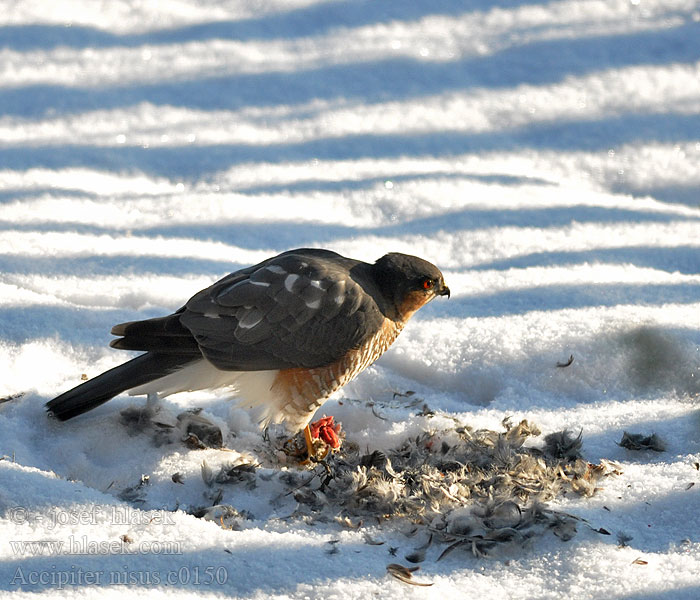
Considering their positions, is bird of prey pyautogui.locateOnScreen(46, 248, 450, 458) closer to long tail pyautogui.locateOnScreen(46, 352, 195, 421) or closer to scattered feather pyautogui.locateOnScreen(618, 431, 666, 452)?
long tail pyautogui.locateOnScreen(46, 352, 195, 421)

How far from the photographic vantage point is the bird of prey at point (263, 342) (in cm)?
316

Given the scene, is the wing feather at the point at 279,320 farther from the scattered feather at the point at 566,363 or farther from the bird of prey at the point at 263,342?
the scattered feather at the point at 566,363

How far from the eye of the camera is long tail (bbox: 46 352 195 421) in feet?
10.3

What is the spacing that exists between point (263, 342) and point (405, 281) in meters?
0.61

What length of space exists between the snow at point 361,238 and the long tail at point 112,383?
11 cm

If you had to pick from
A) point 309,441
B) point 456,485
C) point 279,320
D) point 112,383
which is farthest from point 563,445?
point 112,383

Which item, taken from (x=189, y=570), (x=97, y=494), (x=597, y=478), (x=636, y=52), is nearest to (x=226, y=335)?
(x=97, y=494)

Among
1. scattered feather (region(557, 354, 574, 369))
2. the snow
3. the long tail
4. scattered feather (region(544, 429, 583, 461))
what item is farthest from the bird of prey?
scattered feather (region(557, 354, 574, 369))

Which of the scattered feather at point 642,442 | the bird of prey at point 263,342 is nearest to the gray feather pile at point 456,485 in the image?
the scattered feather at point 642,442

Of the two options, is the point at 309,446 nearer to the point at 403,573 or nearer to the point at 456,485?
the point at 456,485

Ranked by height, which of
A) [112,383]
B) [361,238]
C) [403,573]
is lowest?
[403,573]

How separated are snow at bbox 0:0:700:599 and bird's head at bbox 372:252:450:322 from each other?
455 millimetres

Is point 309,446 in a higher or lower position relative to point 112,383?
lower

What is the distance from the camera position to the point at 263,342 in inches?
124
